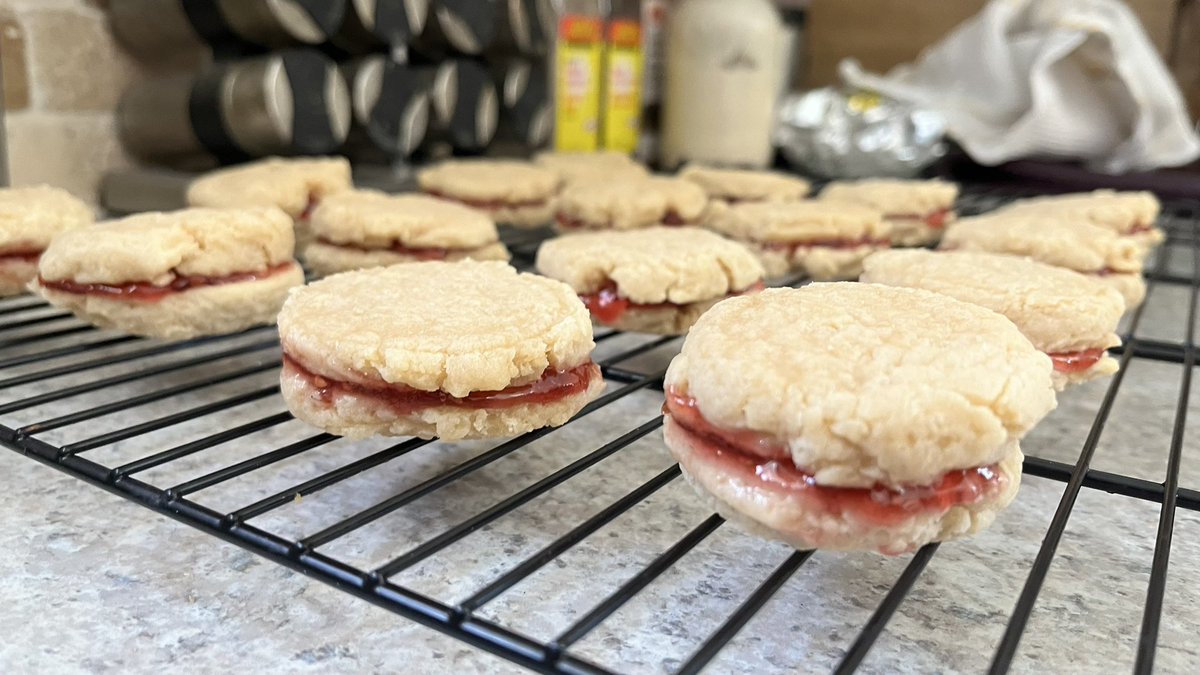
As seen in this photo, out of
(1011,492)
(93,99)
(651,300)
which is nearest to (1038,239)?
(651,300)

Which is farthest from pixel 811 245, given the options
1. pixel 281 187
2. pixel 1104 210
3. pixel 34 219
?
pixel 34 219

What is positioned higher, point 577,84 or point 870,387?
point 577,84

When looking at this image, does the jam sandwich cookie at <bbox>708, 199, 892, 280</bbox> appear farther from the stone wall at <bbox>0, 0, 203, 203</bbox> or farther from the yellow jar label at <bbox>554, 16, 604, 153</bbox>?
the stone wall at <bbox>0, 0, 203, 203</bbox>

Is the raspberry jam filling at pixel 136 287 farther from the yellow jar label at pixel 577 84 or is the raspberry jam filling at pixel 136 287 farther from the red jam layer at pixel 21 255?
the yellow jar label at pixel 577 84

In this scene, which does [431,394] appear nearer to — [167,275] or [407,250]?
[167,275]

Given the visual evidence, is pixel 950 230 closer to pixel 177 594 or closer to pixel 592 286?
pixel 592 286
